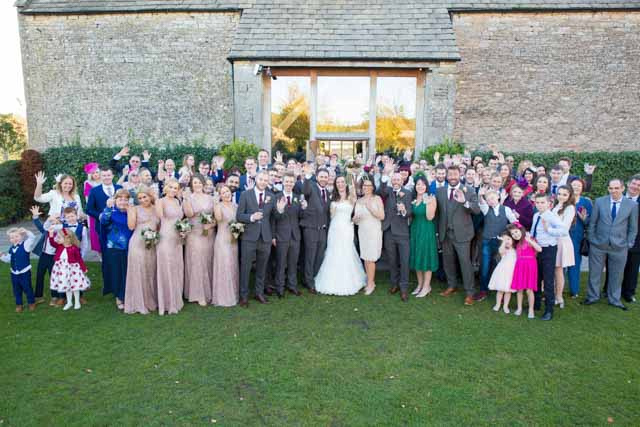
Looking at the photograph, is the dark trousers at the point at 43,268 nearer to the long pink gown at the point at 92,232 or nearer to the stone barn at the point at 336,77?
the long pink gown at the point at 92,232

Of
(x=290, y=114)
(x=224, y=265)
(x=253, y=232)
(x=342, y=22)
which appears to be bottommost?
(x=224, y=265)

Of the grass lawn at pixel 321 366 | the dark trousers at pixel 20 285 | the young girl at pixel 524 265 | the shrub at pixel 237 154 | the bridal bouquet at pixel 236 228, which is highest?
the shrub at pixel 237 154

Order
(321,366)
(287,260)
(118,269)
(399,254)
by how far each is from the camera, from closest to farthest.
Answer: (321,366), (118,269), (399,254), (287,260)

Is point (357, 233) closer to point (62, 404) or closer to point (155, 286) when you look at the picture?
point (155, 286)

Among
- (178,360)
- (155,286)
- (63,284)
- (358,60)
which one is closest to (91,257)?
(63,284)

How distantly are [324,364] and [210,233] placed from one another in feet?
9.99

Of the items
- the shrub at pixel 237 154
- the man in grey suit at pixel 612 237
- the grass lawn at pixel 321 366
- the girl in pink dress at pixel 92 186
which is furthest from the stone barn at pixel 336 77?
the grass lawn at pixel 321 366

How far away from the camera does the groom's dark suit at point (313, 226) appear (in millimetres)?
7525

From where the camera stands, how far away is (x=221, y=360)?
17.3 ft

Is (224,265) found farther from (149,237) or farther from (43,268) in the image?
(43,268)

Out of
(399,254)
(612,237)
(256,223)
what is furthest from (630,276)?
(256,223)

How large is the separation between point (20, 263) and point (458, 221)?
23.1ft

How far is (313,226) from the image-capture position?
7.55 m

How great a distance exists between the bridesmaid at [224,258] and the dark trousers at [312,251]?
1.33 metres
